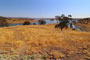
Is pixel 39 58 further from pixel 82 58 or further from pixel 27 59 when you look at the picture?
pixel 82 58

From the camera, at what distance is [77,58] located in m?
8.41

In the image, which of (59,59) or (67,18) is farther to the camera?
(67,18)

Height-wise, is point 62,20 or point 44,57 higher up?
point 62,20

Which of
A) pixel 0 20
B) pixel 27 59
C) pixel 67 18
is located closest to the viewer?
pixel 27 59

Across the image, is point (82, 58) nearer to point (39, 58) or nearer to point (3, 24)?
point (39, 58)

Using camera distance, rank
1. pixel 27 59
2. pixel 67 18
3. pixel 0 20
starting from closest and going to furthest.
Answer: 1. pixel 27 59
2. pixel 67 18
3. pixel 0 20

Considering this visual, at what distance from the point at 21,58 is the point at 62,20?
63.7 feet

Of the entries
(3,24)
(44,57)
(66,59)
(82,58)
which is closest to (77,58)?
(82,58)

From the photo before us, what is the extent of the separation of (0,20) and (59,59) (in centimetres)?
5707

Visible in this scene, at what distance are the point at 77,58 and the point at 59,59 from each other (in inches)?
74.2

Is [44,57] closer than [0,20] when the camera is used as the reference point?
Yes

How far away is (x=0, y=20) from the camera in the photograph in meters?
55.2

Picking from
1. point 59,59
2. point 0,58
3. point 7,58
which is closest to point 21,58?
point 7,58

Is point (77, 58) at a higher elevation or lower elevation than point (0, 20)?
lower
